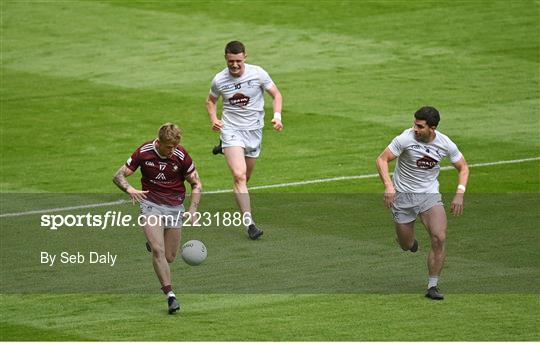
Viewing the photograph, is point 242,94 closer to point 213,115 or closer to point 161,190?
point 213,115

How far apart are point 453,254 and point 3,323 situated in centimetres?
663

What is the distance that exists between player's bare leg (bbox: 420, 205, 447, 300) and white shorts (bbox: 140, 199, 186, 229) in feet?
10.1

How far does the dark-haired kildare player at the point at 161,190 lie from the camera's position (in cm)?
1622

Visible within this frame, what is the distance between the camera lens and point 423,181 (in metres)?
17.0

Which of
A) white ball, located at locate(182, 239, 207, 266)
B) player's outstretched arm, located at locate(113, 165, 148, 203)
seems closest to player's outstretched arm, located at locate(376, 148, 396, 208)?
white ball, located at locate(182, 239, 207, 266)

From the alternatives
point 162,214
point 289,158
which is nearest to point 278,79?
point 289,158

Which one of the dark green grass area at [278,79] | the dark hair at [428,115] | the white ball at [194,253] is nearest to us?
the dark hair at [428,115]

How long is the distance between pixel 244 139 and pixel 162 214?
4.40 meters

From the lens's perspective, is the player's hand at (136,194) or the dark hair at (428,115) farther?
the dark hair at (428,115)

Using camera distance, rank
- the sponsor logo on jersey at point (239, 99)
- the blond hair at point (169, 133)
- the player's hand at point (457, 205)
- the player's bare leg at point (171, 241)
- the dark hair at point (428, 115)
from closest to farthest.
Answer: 1. the blond hair at point (169, 133)
2. the player's hand at point (457, 205)
3. the dark hair at point (428, 115)
4. the player's bare leg at point (171, 241)
5. the sponsor logo on jersey at point (239, 99)

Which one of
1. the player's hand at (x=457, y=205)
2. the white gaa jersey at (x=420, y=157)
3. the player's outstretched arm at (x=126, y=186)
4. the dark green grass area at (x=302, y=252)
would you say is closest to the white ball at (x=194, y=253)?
the dark green grass area at (x=302, y=252)

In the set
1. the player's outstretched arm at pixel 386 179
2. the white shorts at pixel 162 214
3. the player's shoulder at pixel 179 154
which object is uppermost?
the player's shoulder at pixel 179 154

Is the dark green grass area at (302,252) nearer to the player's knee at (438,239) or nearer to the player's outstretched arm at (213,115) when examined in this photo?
the player's knee at (438,239)

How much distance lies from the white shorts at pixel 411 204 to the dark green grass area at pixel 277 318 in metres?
1.03
